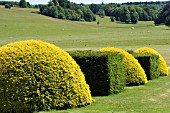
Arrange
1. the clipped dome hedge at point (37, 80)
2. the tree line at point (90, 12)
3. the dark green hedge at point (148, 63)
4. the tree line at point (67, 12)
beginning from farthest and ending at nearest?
1. the tree line at point (90, 12)
2. the tree line at point (67, 12)
3. the dark green hedge at point (148, 63)
4. the clipped dome hedge at point (37, 80)

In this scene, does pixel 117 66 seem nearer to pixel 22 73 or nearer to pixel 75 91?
pixel 75 91

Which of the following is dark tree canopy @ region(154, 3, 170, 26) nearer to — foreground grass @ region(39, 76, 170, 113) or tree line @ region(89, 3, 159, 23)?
tree line @ region(89, 3, 159, 23)

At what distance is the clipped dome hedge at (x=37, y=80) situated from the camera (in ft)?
37.8

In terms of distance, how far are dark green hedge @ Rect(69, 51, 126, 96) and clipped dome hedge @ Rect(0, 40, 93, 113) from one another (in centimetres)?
235

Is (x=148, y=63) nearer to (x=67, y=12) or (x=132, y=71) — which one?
(x=132, y=71)

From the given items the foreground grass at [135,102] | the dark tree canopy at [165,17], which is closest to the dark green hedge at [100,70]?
the foreground grass at [135,102]

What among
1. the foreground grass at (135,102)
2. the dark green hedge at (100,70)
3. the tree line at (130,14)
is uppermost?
the dark green hedge at (100,70)

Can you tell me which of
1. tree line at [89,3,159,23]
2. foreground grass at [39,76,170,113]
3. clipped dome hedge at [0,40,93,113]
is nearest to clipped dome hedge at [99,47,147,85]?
foreground grass at [39,76,170,113]

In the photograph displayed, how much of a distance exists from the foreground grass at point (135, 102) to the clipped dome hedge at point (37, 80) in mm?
394

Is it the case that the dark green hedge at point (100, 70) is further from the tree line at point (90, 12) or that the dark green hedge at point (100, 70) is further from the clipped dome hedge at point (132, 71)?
the tree line at point (90, 12)

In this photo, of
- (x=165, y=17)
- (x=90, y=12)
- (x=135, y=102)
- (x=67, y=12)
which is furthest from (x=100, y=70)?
(x=90, y=12)

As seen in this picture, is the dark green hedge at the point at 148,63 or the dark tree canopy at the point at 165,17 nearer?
the dark green hedge at the point at 148,63

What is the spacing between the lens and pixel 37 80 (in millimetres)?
11727

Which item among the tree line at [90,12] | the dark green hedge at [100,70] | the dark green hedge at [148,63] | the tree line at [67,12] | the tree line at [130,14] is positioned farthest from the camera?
the tree line at [130,14]
